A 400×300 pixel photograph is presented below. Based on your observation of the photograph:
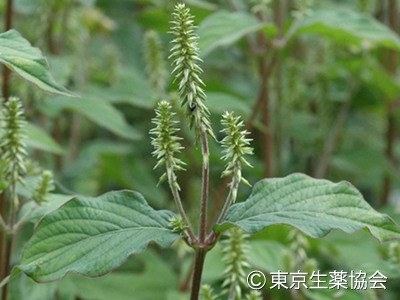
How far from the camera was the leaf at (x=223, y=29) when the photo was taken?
1.14 meters

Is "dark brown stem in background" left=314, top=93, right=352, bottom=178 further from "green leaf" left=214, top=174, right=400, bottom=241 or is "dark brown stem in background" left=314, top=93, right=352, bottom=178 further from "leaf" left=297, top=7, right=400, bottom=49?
"green leaf" left=214, top=174, right=400, bottom=241

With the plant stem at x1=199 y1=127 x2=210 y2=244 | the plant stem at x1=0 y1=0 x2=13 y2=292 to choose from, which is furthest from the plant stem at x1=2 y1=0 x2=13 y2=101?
the plant stem at x1=199 y1=127 x2=210 y2=244

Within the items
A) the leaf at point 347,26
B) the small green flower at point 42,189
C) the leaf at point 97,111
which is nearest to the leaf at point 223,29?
the leaf at point 347,26

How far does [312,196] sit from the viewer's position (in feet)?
2.32

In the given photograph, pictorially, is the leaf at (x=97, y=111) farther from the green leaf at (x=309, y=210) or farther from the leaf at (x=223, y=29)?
the green leaf at (x=309, y=210)

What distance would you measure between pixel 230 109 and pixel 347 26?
36 centimetres

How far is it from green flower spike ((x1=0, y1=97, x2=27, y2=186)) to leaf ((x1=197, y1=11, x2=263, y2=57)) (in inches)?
18.3

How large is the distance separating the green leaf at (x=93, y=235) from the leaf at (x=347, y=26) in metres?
0.66

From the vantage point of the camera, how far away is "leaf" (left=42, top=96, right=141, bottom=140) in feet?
4.26

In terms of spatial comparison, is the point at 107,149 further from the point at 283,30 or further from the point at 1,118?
the point at 1,118

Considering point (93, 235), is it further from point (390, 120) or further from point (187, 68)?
point (390, 120)

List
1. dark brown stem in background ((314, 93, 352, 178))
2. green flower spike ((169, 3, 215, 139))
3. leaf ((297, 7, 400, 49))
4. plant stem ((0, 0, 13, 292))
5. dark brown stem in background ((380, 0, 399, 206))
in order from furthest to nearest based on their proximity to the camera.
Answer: dark brown stem in background ((380, 0, 399, 206)) → dark brown stem in background ((314, 93, 352, 178)) → leaf ((297, 7, 400, 49)) → plant stem ((0, 0, 13, 292)) → green flower spike ((169, 3, 215, 139))

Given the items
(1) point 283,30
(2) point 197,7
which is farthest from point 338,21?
(2) point 197,7

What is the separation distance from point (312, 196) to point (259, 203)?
63mm
